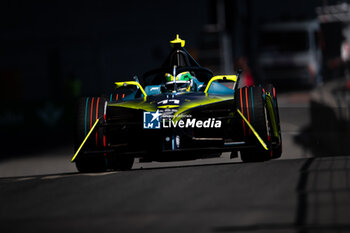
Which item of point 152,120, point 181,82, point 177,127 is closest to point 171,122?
point 177,127

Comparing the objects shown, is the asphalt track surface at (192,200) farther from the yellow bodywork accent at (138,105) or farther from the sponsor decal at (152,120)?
the yellow bodywork accent at (138,105)

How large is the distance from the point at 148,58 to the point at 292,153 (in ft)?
47.9

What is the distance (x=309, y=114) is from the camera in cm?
2442

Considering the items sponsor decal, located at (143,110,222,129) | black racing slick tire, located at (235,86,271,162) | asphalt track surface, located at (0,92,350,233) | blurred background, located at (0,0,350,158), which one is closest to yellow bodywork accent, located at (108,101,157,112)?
sponsor decal, located at (143,110,222,129)

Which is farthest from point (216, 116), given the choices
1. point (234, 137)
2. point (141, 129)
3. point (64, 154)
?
point (64, 154)

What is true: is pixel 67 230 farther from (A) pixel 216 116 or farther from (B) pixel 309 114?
(B) pixel 309 114

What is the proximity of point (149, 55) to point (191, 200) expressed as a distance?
22.7 metres

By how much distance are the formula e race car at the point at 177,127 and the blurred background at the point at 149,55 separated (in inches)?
246

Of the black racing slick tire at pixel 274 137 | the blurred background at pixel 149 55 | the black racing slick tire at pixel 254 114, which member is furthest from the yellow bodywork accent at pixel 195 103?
the blurred background at pixel 149 55

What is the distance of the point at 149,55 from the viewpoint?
30.0 metres

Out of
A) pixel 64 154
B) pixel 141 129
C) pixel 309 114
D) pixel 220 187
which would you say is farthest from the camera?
pixel 309 114

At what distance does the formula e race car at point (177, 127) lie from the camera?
909cm

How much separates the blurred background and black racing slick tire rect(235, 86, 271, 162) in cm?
628

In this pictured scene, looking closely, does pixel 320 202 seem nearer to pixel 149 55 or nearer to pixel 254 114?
pixel 254 114
